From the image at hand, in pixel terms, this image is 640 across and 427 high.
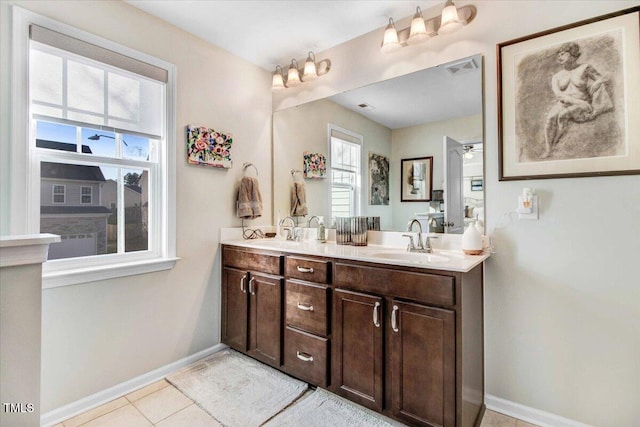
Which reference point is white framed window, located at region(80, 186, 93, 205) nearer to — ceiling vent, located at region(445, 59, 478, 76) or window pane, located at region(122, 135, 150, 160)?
window pane, located at region(122, 135, 150, 160)

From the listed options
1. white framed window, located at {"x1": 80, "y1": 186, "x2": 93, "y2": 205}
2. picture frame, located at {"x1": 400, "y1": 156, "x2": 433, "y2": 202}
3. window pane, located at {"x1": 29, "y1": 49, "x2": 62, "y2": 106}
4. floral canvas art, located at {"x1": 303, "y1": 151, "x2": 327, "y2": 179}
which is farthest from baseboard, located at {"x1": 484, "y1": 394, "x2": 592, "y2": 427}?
window pane, located at {"x1": 29, "y1": 49, "x2": 62, "y2": 106}

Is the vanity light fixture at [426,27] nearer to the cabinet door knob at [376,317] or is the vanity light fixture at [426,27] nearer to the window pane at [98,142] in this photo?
the cabinet door knob at [376,317]

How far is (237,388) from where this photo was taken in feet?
6.59

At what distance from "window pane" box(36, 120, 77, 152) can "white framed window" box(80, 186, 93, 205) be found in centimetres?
24

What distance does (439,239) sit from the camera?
79.9 inches

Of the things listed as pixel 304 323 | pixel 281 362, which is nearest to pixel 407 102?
pixel 304 323

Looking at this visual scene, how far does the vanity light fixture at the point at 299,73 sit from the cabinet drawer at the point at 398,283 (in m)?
1.65

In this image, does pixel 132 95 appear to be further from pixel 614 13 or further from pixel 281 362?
pixel 614 13

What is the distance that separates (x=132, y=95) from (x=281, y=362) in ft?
6.80

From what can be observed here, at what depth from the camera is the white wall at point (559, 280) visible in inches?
58.9

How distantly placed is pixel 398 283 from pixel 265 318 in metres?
1.08

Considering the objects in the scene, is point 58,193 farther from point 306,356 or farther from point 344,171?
point 344,171

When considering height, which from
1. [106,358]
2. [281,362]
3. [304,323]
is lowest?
[281,362]

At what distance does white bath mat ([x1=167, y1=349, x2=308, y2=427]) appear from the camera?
1.77 metres
